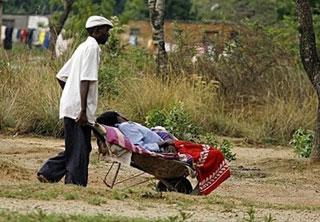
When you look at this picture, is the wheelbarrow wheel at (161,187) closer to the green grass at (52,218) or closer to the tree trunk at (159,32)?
the green grass at (52,218)

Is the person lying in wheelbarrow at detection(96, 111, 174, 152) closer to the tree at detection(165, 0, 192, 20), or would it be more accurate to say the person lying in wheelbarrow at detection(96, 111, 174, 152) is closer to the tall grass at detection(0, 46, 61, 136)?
the tall grass at detection(0, 46, 61, 136)

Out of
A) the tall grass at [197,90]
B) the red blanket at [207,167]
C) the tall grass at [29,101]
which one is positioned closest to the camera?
the red blanket at [207,167]

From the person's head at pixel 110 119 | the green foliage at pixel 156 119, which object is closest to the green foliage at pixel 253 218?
the person's head at pixel 110 119

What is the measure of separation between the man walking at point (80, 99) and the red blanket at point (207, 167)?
1.13 m

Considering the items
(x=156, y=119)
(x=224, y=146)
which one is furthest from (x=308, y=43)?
(x=156, y=119)

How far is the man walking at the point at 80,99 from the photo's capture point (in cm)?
1050

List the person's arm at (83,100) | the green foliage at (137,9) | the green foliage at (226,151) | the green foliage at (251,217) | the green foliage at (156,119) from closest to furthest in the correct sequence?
the green foliage at (251,217) → the person's arm at (83,100) → the green foliage at (226,151) → the green foliage at (156,119) → the green foliage at (137,9)

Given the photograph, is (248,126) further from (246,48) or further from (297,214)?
(297,214)

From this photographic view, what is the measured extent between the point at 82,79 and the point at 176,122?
651 centimetres

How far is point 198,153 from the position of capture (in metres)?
11.2

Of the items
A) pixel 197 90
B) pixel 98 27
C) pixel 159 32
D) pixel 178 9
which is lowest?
pixel 178 9

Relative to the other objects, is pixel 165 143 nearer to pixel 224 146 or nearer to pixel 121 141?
pixel 121 141

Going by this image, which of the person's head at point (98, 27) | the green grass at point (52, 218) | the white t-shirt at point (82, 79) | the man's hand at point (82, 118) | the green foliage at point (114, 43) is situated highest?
the person's head at point (98, 27)

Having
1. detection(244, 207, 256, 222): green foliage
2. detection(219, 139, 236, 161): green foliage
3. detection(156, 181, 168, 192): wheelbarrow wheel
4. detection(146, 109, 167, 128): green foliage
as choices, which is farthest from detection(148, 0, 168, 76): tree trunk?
detection(244, 207, 256, 222): green foliage
